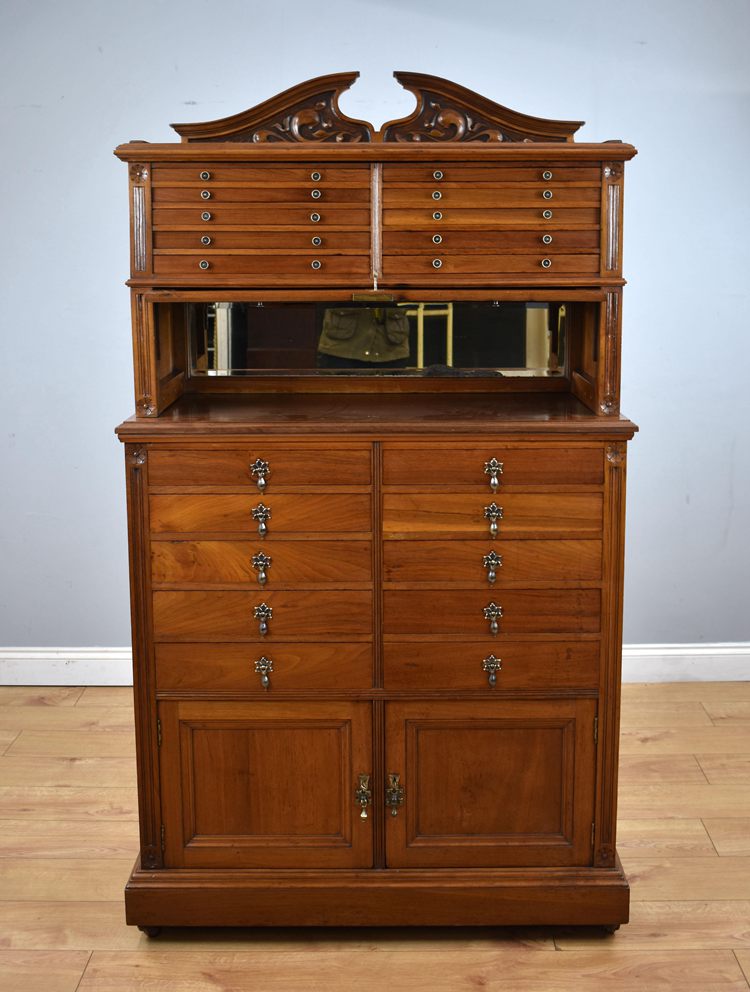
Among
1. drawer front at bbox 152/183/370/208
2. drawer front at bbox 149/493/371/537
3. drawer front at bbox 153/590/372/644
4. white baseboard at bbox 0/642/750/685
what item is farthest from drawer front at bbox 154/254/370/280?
white baseboard at bbox 0/642/750/685

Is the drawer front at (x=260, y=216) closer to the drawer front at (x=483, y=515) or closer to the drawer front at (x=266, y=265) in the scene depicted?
the drawer front at (x=266, y=265)

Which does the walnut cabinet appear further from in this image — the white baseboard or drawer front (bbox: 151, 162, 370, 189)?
the white baseboard

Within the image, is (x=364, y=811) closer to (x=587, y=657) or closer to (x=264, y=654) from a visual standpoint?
(x=264, y=654)

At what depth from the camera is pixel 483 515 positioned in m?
2.84

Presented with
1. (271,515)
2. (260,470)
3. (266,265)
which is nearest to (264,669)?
(271,515)

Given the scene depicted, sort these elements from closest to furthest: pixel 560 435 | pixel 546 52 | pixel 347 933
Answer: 1. pixel 560 435
2. pixel 347 933
3. pixel 546 52

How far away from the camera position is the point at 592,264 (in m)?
2.83

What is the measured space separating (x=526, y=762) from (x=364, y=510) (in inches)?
28.1

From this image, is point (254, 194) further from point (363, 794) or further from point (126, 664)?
point (126, 664)

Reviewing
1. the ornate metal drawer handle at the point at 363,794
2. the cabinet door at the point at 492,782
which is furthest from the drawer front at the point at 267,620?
the ornate metal drawer handle at the point at 363,794

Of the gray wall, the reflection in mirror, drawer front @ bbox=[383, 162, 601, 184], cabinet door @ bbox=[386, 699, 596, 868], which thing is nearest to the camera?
drawer front @ bbox=[383, 162, 601, 184]

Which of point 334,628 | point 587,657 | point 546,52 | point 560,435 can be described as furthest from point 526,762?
point 546,52

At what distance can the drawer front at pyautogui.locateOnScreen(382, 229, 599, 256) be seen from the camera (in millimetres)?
2814

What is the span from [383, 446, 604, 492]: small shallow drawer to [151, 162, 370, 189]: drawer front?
2.01 ft
